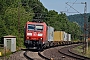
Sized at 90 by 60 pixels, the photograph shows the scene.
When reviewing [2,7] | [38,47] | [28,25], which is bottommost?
[38,47]

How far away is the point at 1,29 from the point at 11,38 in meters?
15.1

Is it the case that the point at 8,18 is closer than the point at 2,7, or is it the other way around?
the point at 8,18

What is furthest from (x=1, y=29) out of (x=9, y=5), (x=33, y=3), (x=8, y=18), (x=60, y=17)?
(x=60, y=17)

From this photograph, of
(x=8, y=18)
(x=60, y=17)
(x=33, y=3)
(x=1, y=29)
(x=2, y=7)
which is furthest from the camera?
(x=60, y=17)

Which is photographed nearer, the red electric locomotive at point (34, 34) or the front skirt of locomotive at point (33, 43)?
the front skirt of locomotive at point (33, 43)

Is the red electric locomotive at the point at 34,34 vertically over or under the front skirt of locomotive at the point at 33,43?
over

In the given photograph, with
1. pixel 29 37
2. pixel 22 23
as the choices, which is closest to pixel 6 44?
pixel 29 37

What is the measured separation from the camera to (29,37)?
3325 centimetres

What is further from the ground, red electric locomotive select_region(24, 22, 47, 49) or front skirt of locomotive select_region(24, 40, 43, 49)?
red electric locomotive select_region(24, 22, 47, 49)

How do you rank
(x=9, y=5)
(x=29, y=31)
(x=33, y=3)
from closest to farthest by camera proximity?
(x=29, y=31) < (x=9, y=5) < (x=33, y=3)

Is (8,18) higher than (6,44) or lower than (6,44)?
higher

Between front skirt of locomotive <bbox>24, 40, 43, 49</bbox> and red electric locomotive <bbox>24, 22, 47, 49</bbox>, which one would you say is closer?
front skirt of locomotive <bbox>24, 40, 43, 49</bbox>

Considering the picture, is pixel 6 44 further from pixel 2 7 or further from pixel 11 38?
pixel 2 7

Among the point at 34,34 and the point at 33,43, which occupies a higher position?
the point at 34,34
